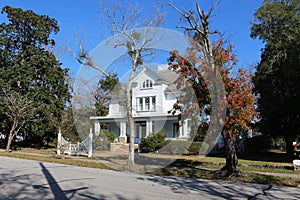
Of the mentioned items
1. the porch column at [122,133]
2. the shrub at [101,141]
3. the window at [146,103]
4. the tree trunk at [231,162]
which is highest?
the window at [146,103]

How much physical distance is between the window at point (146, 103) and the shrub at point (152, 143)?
4.89 metres

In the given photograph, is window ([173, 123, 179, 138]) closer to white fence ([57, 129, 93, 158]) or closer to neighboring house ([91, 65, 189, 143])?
neighboring house ([91, 65, 189, 143])

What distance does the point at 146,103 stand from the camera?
31781 mm

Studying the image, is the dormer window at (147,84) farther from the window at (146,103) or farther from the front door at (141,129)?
the front door at (141,129)

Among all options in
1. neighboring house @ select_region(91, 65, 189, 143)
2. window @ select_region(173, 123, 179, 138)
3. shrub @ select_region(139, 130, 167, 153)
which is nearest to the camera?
shrub @ select_region(139, 130, 167, 153)

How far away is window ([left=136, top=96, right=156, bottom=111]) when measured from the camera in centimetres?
3122

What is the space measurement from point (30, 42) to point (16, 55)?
199cm

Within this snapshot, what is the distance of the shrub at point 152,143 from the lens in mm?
25953

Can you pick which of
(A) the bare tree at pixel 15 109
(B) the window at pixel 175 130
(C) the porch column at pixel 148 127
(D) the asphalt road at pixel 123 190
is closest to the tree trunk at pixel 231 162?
(D) the asphalt road at pixel 123 190

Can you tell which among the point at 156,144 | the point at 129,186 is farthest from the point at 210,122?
the point at 156,144

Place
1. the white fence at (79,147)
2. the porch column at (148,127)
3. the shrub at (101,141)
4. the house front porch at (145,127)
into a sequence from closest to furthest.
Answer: the white fence at (79,147), the shrub at (101,141), the house front porch at (145,127), the porch column at (148,127)

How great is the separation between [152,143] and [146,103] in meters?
6.67

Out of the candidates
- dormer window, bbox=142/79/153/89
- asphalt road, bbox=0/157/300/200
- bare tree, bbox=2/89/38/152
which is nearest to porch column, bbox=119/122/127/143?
dormer window, bbox=142/79/153/89

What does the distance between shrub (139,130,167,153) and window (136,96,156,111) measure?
489 cm
